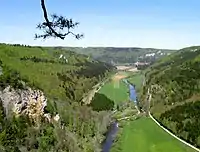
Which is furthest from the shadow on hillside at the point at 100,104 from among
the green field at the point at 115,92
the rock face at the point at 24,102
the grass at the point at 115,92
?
the rock face at the point at 24,102

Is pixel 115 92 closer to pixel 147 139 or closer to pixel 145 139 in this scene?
pixel 145 139

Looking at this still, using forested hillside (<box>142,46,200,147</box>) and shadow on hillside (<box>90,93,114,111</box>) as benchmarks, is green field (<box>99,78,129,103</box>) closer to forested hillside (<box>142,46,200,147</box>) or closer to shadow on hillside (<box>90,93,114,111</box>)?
forested hillside (<box>142,46,200,147</box>)

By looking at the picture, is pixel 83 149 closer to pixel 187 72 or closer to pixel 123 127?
pixel 123 127

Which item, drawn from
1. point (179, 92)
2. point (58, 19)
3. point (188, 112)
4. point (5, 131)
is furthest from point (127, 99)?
point (58, 19)

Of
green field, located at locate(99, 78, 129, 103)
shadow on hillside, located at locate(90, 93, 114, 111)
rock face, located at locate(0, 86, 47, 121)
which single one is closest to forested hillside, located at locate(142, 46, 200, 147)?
green field, located at locate(99, 78, 129, 103)

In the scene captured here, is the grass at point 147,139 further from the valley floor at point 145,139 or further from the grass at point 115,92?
the grass at point 115,92

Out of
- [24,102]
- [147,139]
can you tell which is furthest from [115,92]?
[24,102]
